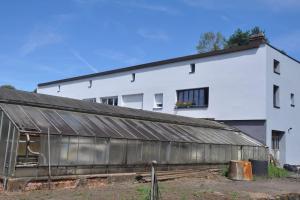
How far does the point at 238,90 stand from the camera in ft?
87.7

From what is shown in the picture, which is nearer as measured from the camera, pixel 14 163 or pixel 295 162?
pixel 14 163

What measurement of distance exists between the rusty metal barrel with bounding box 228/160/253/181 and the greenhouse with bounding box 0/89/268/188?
1.58 m

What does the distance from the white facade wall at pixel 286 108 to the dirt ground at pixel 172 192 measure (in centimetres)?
885

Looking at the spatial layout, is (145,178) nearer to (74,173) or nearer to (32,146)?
(74,173)

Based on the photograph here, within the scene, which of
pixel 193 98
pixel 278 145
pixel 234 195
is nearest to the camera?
pixel 234 195

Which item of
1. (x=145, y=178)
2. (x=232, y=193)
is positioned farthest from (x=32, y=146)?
(x=232, y=193)

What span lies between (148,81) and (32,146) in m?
20.0

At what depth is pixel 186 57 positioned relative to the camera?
A: 97.9ft

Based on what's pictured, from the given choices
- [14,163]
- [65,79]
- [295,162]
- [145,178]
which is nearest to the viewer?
[14,163]

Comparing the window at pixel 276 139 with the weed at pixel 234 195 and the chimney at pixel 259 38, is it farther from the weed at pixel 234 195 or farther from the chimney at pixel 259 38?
the weed at pixel 234 195

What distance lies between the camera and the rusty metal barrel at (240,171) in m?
19.5

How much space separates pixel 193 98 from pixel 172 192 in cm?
1653

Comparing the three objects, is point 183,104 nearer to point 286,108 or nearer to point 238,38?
point 286,108

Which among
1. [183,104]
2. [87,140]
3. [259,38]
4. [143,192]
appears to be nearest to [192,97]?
[183,104]
